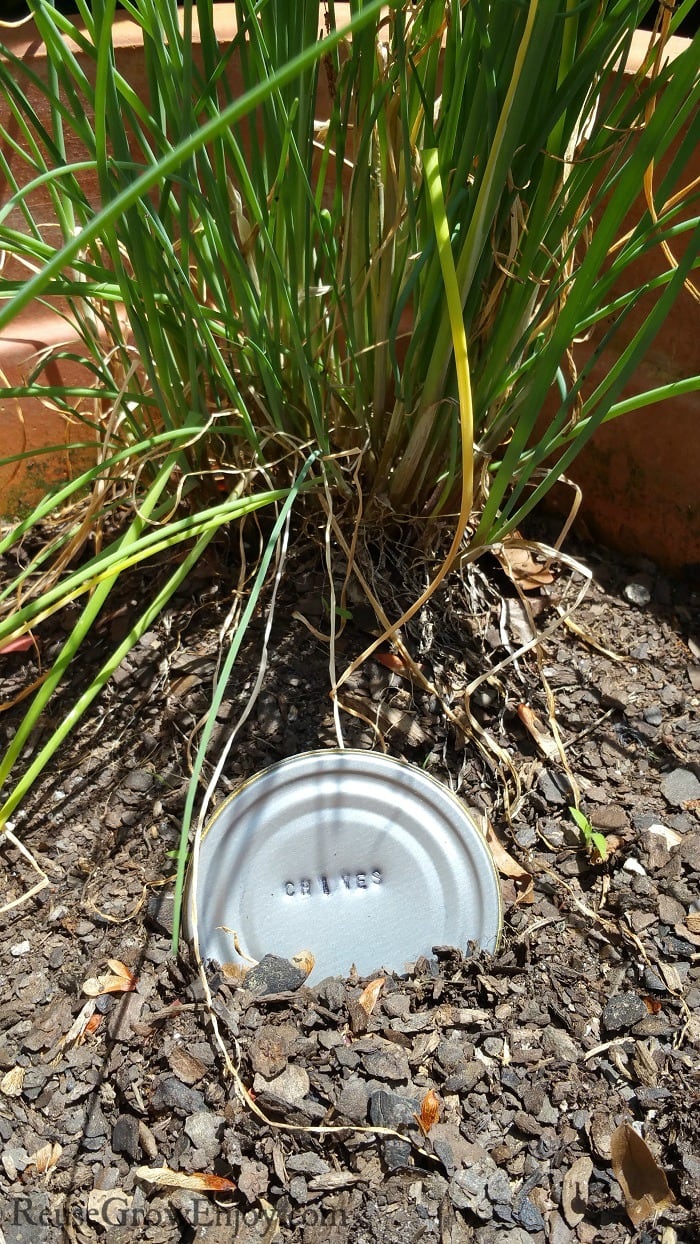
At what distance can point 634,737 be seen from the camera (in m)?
0.95

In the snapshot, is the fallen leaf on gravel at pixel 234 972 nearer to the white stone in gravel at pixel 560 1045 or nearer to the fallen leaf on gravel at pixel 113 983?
the fallen leaf on gravel at pixel 113 983

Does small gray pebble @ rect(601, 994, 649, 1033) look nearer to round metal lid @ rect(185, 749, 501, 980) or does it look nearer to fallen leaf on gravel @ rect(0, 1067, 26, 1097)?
round metal lid @ rect(185, 749, 501, 980)

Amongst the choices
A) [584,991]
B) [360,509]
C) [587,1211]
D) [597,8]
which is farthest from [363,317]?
[587,1211]

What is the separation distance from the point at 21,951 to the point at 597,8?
0.89 metres

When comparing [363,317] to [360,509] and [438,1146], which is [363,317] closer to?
[360,509]

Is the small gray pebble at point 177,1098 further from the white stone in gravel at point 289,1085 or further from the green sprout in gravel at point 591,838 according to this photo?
the green sprout in gravel at point 591,838

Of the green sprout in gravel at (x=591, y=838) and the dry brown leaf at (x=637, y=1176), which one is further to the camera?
the green sprout in gravel at (x=591, y=838)

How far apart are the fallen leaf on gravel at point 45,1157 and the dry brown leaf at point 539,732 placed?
0.56 m

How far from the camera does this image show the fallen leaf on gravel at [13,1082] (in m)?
0.70

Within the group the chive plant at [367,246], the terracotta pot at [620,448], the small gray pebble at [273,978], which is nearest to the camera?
the chive plant at [367,246]

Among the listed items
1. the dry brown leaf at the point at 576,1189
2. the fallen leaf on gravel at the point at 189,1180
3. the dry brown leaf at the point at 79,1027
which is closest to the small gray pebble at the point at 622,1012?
the dry brown leaf at the point at 576,1189

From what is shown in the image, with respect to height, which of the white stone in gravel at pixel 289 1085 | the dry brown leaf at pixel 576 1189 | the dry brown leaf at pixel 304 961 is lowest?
the dry brown leaf at pixel 576 1189

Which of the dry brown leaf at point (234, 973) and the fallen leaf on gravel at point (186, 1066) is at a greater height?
the dry brown leaf at point (234, 973)

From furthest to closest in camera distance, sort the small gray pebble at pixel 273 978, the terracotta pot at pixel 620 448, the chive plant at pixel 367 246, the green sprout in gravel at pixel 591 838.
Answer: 1. the terracotta pot at pixel 620 448
2. the green sprout in gravel at pixel 591 838
3. the small gray pebble at pixel 273 978
4. the chive plant at pixel 367 246
